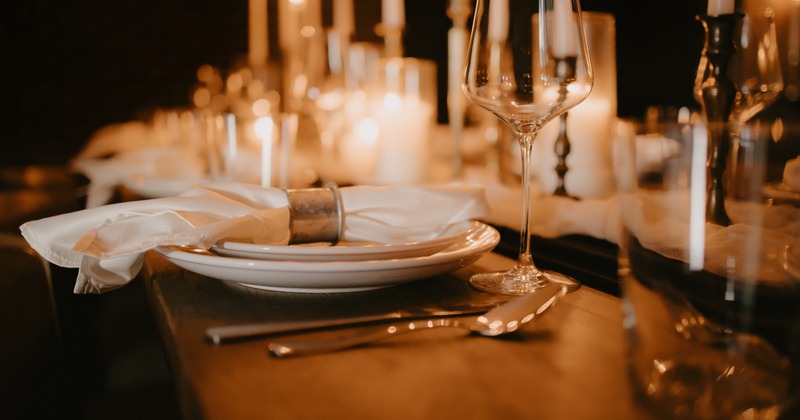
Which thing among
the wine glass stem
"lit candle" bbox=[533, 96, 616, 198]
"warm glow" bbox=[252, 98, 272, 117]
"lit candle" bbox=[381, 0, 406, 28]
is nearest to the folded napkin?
the wine glass stem

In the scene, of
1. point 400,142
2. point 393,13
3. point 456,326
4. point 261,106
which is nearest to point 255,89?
point 261,106

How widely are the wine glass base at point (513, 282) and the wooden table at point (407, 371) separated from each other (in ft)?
0.14

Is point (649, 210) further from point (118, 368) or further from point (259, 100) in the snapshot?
point (259, 100)

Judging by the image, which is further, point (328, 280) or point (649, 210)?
point (328, 280)

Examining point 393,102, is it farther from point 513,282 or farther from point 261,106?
point 261,106

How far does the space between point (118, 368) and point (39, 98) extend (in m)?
3.29

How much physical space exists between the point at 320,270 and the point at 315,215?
0.55 ft

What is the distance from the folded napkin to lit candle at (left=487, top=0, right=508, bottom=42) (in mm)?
175

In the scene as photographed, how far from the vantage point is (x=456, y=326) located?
0.45 meters

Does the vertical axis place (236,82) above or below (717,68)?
above

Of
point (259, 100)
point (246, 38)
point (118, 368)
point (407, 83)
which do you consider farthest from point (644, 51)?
point (246, 38)

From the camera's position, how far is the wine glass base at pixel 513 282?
21.8 inches

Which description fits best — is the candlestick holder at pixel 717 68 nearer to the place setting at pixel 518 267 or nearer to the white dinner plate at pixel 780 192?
the place setting at pixel 518 267

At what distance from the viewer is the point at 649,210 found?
356 mm
